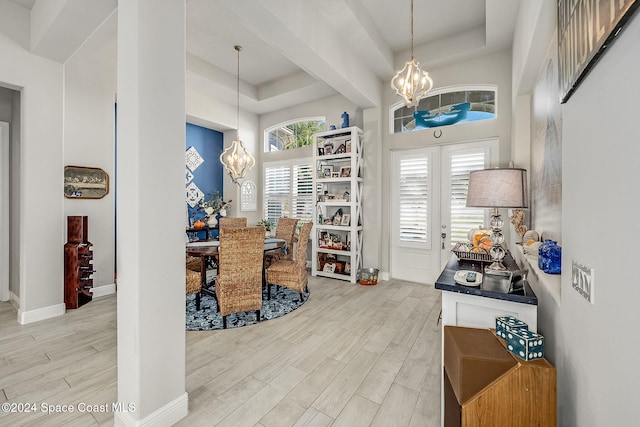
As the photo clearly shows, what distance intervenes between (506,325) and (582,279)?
17.0 inches

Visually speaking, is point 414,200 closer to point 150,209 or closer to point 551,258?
point 551,258

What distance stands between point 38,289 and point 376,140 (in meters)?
4.89

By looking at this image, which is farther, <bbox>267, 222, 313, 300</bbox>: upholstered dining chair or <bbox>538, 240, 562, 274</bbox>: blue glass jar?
<bbox>267, 222, 313, 300</bbox>: upholstered dining chair

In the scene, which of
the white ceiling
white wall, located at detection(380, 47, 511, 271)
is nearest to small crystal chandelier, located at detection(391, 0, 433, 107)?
the white ceiling

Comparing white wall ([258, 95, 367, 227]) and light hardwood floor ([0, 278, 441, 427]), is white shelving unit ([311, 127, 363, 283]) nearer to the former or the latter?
white wall ([258, 95, 367, 227])

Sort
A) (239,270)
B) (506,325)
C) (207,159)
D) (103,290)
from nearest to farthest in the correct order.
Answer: (506,325)
(239,270)
(103,290)
(207,159)

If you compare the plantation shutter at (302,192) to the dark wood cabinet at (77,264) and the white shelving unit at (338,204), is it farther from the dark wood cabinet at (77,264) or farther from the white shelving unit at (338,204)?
the dark wood cabinet at (77,264)

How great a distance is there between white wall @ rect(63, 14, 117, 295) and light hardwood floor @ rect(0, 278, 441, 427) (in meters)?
0.94

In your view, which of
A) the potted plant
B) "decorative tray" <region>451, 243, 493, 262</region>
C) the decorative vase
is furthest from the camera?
the potted plant

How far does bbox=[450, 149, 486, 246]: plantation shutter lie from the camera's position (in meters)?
4.03

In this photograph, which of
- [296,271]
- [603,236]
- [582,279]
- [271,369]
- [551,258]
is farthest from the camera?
[296,271]

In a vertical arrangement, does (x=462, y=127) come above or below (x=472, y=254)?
above

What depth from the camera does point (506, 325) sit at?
4.49 ft

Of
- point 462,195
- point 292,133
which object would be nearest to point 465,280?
point 462,195
